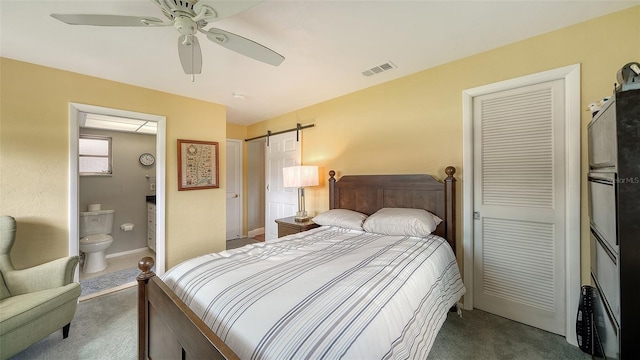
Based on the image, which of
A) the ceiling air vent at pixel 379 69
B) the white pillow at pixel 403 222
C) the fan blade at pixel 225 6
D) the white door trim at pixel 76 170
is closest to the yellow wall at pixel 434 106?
the ceiling air vent at pixel 379 69

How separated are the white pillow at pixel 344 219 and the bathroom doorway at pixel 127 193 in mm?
2090

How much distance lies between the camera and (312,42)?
1.92m

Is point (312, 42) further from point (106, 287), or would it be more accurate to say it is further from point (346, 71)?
point (106, 287)

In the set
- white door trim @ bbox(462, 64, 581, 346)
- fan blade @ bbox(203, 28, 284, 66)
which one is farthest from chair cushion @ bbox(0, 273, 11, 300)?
white door trim @ bbox(462, 64, 581, 346)

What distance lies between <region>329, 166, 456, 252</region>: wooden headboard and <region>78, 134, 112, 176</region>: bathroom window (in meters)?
3.80

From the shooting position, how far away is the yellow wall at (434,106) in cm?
167

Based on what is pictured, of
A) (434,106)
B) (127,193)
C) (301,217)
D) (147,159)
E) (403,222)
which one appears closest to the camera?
(403,222)

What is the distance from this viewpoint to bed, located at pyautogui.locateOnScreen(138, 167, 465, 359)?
85cm

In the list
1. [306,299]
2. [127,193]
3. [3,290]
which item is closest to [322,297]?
[306,299]

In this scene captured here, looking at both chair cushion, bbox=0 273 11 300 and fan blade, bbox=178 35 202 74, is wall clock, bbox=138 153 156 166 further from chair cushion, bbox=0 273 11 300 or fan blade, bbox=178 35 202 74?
fan blade, bbox=178 35 202 74

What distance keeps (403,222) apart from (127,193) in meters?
4.59

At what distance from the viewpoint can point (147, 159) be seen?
4.27m

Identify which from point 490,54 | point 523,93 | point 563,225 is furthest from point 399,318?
point 490,54

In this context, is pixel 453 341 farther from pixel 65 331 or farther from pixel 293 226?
pixel 65 331
